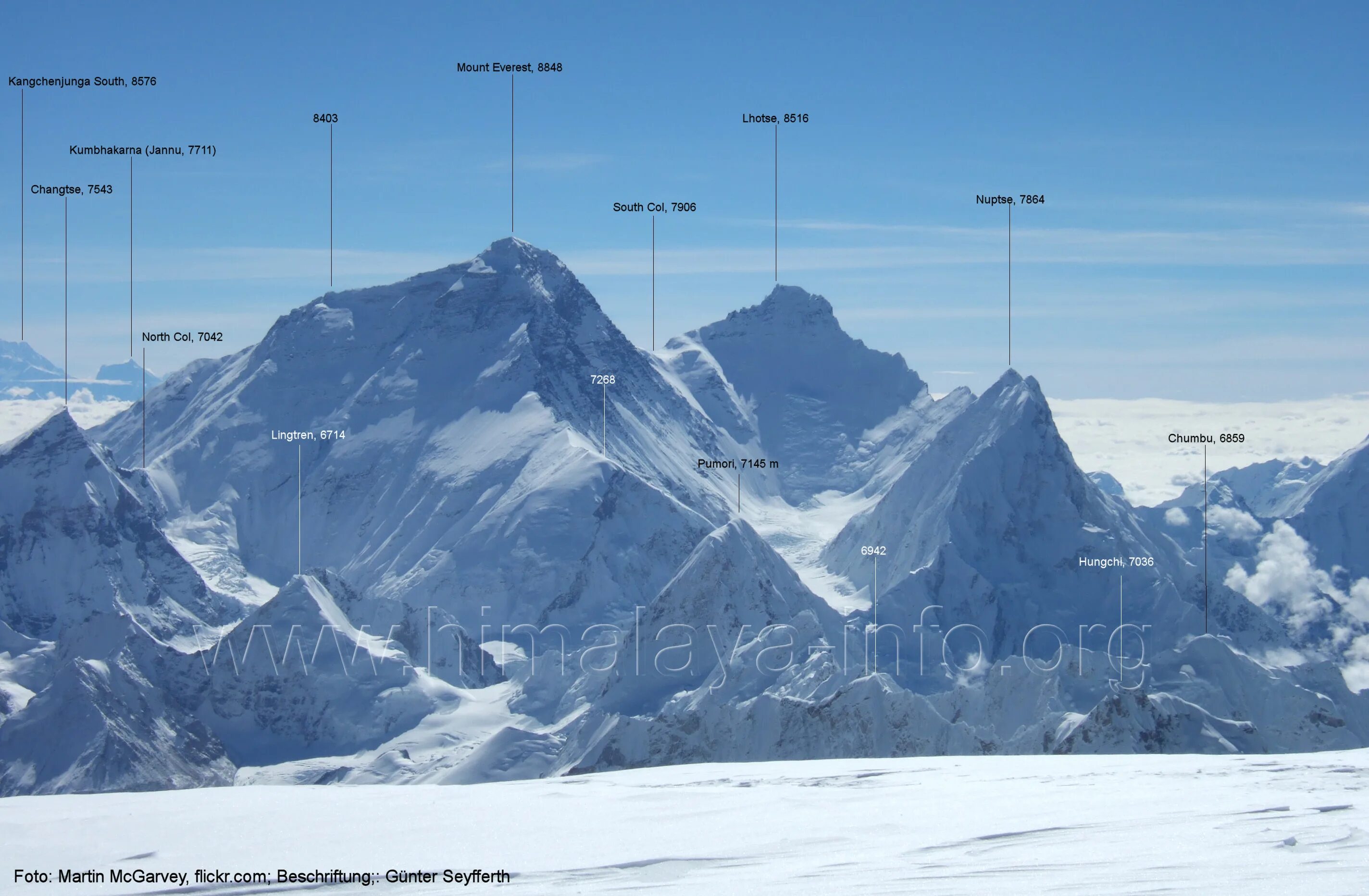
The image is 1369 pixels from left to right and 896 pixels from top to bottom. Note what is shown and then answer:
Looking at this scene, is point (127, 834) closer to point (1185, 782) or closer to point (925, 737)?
point (1185, 782)

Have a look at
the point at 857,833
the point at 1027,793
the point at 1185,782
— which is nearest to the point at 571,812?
the point at 857,833

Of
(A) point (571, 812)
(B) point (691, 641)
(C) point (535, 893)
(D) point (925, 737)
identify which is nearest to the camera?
(C) point (535, 893)

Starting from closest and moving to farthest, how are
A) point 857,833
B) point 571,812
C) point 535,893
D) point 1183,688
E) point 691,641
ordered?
point 535,893 → point 857,833 → point 571,812 → point 1183,688 → point 691,641

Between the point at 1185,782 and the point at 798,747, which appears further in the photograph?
the point at 798,747

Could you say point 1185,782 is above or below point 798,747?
above

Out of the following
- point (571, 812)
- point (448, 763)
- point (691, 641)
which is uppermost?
point (571, 812)

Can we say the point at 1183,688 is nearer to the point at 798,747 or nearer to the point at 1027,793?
the point at 798,747
